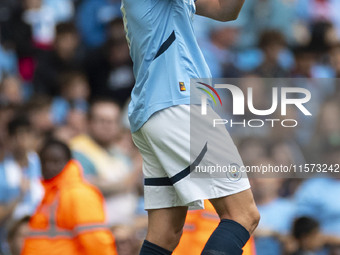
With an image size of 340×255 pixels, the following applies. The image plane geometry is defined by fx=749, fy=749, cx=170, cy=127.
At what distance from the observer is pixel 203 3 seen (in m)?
4.05

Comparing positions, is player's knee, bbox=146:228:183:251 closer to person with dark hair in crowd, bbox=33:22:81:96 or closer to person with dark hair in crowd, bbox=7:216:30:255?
person with dark hair in crowd, bbox=7:216:30:255

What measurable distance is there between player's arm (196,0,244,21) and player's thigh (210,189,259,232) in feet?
3.11

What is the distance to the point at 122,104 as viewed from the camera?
9305 millimetres

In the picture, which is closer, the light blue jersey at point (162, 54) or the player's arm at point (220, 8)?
the light blue jersey at point (162, 54)

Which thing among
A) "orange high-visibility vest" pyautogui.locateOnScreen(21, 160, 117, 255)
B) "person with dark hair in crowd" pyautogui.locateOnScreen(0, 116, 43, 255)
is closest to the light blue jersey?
"orange high-visibility vest" pyautogui.locateOnScreen(21, 160, 117, 255)

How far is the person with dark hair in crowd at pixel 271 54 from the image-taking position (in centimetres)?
943

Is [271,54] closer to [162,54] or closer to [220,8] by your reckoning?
[220,8]

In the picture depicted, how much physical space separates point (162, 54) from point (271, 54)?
238 inches

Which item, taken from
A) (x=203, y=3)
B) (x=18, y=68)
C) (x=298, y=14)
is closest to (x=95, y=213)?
(x=203, y=3)

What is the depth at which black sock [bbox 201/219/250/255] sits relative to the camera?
3562mm

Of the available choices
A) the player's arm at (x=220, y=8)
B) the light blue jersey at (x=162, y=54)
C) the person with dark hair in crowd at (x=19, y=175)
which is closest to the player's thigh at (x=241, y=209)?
the light blue jersey at (x=162, y=54)

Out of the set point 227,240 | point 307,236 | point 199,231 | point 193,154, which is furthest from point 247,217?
point 307,236

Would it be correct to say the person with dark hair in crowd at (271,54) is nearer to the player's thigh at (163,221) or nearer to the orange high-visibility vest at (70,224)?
the orange high-visibility vest at (70,224)

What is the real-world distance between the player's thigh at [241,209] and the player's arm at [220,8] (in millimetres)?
948
